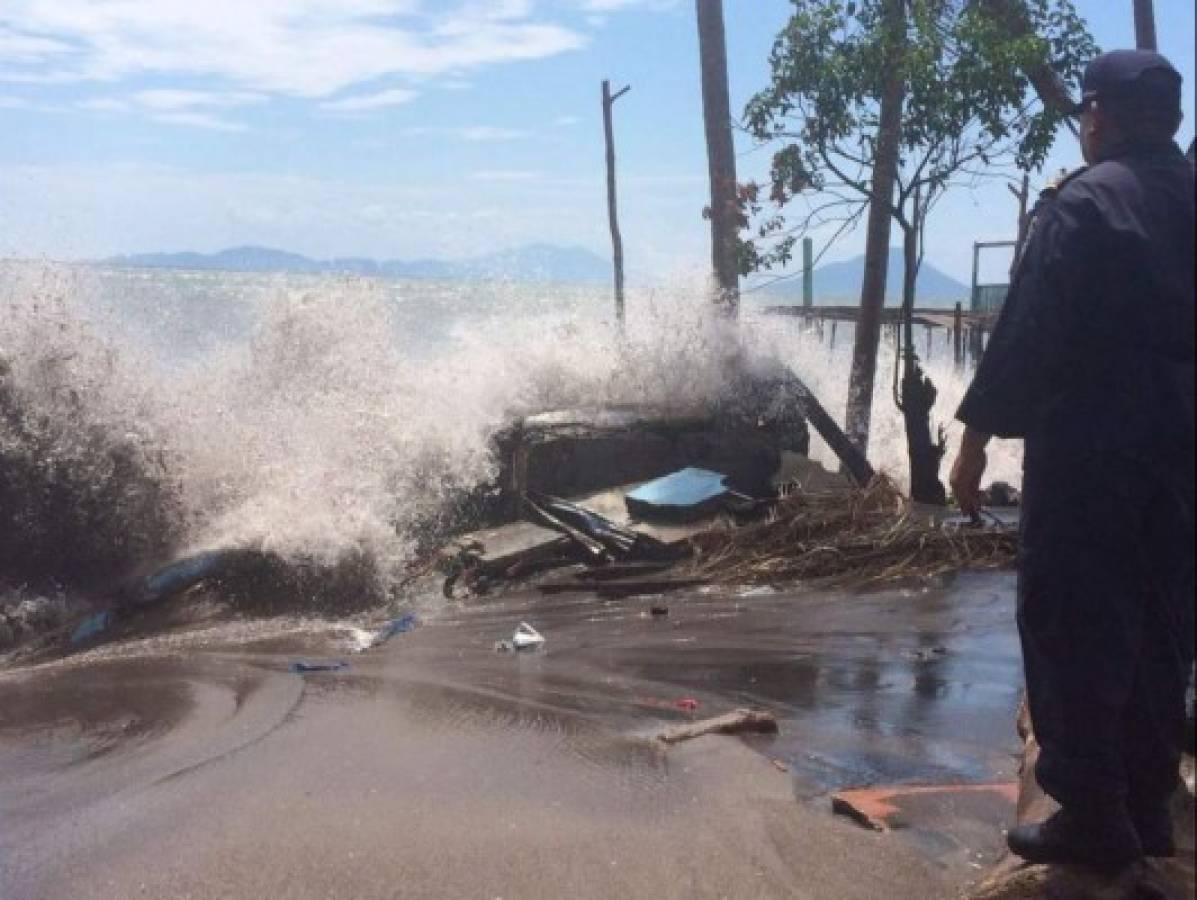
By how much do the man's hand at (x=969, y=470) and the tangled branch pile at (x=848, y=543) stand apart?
5162 mm

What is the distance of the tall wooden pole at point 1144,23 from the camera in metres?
12.9

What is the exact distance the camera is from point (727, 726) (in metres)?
4.69

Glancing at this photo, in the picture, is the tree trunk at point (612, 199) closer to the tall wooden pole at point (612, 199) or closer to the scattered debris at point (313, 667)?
the tall wooden pole at point (612, 199)

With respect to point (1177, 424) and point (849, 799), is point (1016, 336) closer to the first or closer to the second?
point (1177, 424)

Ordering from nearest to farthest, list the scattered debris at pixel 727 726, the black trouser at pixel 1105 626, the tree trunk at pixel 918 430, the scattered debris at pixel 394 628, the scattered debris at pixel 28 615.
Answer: the black trouser at pixel 1105 626 → the scattered debris at pixel 727 726 → the scattered debris at pixel 394 628 → the scattered debris at pixel 28 615 → the tree trunk at pixel 918 430

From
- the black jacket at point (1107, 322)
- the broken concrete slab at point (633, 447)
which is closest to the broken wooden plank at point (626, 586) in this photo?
the broken concrete slab at point (633, 447)

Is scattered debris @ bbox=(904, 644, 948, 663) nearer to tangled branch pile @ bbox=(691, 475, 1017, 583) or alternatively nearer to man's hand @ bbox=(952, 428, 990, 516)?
tangled branch pile @ bbox=(691, 475, 1017, 583)

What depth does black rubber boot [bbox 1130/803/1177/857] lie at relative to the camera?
2613mm

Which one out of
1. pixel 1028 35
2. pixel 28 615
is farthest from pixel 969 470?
pixel 28 615

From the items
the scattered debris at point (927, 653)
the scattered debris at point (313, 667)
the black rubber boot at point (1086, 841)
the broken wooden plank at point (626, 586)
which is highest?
the black rubber boot at point (1086, 841)

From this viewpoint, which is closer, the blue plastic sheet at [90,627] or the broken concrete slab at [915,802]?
the broken concrete slab at [915,802]

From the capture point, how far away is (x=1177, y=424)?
2311 millimetres

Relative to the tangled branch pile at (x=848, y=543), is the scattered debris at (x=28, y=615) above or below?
below

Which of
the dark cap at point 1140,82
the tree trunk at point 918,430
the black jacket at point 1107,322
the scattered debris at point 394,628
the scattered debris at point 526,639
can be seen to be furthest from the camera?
the tree trunk at point 918,430
